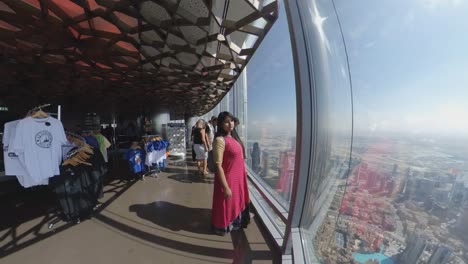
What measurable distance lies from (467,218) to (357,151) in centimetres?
73

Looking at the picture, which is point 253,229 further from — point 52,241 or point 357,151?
point 52,241

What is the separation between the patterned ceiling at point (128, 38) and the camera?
2.81m

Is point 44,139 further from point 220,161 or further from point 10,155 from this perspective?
point 220,161

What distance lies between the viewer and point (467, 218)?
68 cm

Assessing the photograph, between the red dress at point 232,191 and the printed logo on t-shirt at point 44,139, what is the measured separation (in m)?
2.14

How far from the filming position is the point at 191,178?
5.14 m

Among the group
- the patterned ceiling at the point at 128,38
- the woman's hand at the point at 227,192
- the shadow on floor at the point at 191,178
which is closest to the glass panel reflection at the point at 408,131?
the woman's hand at the point at 227,192

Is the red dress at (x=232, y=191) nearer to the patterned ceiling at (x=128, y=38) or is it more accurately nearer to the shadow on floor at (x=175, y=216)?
the shadow on floor at (x=175, y=216)

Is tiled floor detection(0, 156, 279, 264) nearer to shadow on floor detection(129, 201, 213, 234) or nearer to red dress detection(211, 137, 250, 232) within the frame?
shadow on floor detection(129, 201, 213, 234)

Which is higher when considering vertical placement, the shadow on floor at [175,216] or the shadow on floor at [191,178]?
the shadow on floor at [191,178]

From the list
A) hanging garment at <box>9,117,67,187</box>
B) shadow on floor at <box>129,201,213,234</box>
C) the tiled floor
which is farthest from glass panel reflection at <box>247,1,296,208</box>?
hanging garment at <box>9,117,67,187</box>

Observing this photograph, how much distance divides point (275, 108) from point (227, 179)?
1.58m

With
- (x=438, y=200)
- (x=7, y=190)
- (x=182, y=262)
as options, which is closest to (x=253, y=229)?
(x=182, y=262)

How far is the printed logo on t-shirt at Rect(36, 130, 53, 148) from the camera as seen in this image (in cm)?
251
